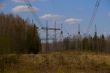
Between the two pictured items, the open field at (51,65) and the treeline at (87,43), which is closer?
the open field at (51,65)

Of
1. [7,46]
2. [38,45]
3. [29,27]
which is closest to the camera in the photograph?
[7,46]

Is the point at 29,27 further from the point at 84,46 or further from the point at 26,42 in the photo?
the point at 84,46

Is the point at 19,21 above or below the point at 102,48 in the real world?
above

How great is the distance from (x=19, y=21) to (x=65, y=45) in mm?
13839

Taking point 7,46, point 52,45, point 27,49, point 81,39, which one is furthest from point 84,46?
point 7,46

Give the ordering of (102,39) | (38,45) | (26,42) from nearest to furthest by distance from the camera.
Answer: (26,42), (38,45), (102,39)

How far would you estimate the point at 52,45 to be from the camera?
5334 centimetres

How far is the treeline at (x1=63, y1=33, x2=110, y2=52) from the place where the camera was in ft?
189

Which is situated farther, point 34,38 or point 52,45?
point 52,45

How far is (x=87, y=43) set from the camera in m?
59.0

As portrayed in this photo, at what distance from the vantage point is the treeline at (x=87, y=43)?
189 feet

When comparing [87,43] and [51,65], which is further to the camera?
[87,43]

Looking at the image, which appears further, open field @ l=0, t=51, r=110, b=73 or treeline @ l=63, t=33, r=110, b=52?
treeline @ l=63, t=33, r=110, b=52

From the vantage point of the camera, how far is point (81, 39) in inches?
2320
